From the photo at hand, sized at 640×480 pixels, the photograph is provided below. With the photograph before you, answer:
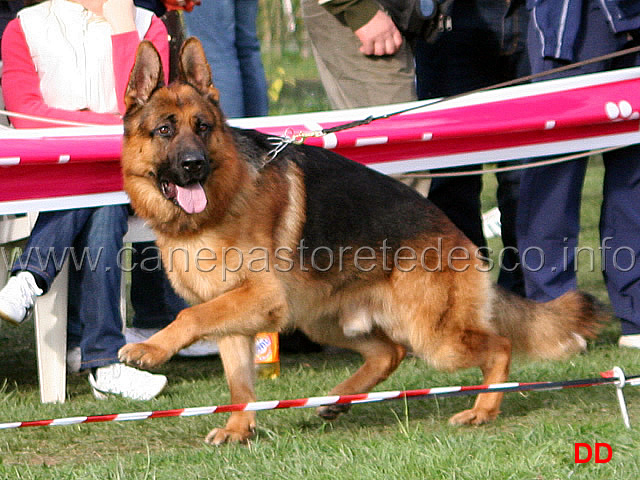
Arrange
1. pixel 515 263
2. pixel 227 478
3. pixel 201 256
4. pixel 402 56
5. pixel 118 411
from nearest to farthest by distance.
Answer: pixel 227 478
pixel 201 256
pixel 118 411
pixel 402 56
pixel 515 263

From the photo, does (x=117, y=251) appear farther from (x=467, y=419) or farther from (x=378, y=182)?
(x=467, y=419)

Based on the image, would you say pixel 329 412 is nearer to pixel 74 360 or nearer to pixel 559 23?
pixel 74 360

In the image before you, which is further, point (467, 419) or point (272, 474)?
point (467, 419)

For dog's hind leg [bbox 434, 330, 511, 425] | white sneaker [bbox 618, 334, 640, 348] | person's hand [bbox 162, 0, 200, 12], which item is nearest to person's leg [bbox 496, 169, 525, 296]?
white sneaker [bbox 618, 334, 640, 348]

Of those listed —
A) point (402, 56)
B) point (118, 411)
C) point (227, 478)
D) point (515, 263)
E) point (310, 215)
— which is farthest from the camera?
point (515, 263)

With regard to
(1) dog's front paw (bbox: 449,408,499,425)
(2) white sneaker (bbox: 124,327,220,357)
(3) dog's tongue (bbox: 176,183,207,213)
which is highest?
(3) dog's tongue (bbox: 176,183,207,213)

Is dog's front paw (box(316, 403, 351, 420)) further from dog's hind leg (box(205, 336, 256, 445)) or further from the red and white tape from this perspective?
the red and white tape

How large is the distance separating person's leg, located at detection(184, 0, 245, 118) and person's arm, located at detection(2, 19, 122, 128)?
4.38 ft

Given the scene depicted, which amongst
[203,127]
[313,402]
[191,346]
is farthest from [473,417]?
[191,346]

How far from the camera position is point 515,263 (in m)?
5.60

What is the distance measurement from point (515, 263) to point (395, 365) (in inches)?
68.2

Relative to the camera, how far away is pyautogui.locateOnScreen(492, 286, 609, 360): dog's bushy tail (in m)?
3.96

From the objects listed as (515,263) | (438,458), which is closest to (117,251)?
(438,458)

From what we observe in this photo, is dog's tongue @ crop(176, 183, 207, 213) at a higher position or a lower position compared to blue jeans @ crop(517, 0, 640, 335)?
higher
